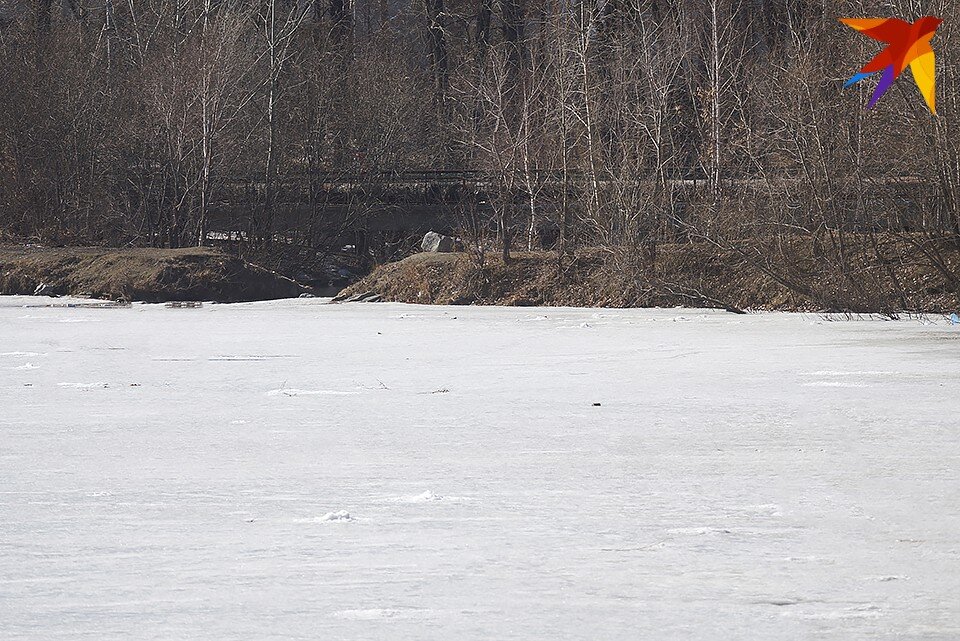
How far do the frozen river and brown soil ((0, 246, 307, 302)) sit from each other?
378 inches

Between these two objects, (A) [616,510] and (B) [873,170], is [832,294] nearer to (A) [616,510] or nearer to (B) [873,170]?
(B) [873,170]

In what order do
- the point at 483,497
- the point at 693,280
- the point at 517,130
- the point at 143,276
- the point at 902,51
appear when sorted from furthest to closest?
the point at 517,130
the point at 143,276
the point at 693,280
the point at 902,51
the point at 483,497

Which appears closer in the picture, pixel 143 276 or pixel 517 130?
pixel 143 276

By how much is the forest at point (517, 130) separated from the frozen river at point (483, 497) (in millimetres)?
4707

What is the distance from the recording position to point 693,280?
17484mm

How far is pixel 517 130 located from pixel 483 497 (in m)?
19.4

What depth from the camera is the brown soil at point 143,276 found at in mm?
20250

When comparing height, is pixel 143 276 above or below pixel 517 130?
below

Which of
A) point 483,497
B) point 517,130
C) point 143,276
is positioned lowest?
point 143,276

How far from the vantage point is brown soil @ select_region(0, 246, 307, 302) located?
20250 mm

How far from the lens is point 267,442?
261 inches

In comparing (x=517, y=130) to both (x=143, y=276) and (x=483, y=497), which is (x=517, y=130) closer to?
(x=143, y=276)

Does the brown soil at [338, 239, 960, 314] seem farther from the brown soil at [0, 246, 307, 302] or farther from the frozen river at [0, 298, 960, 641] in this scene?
the frozen river at [0, 298, 960, 641]

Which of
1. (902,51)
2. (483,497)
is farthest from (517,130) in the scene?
(483,497)
